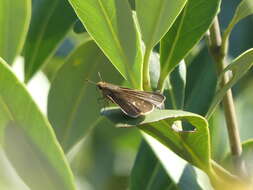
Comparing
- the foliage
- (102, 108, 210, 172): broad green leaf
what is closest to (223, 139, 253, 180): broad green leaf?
the foliage

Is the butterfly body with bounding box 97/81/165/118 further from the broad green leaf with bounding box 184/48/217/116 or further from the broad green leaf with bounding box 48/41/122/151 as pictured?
the broad green leaf with bounding box 184/48/217/116

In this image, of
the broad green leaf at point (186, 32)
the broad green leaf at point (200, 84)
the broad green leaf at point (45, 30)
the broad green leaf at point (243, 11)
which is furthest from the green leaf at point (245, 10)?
the broad green leaf at point (45, 30)

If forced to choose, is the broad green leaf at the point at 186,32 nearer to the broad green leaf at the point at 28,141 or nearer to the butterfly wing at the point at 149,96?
the butterfly wing at the point at 149,96

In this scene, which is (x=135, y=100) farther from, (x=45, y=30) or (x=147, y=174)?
(x=45, y=30)

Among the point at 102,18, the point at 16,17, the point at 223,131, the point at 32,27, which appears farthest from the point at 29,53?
the point at 223,131

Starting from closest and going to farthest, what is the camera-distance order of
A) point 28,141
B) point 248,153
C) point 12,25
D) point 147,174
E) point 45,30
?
point 28,141, point 12,25, point 248,153, point 147,174, point 45,30

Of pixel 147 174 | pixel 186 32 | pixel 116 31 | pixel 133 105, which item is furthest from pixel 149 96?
pixel 147 174
